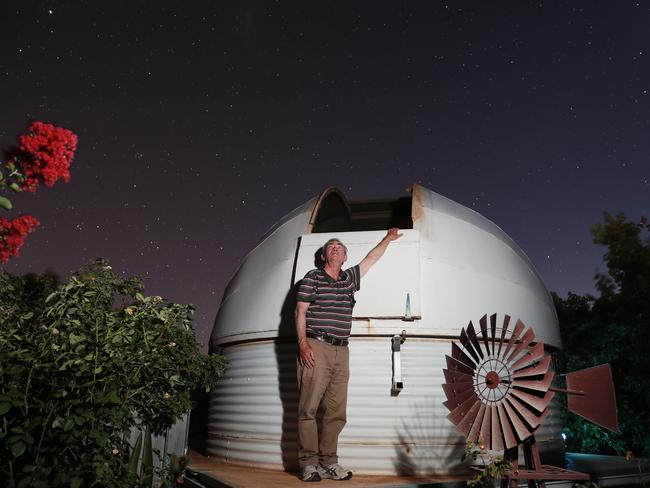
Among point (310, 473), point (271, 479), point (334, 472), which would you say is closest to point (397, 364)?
point (334, 472)

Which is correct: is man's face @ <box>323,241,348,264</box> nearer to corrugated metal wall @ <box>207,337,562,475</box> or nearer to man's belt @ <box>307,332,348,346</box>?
man's belt @ <box>307,332,348,346</box>

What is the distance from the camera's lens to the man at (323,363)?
433cm

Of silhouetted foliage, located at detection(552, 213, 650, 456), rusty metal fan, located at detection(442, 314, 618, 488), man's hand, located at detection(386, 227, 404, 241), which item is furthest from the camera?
silhouetted foliage, located at detection(552, 213, 650, 456)

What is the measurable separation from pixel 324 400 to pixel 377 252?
5.59ft

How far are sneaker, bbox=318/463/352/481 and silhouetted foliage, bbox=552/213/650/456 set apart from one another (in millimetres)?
7217

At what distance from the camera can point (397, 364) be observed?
203 inches

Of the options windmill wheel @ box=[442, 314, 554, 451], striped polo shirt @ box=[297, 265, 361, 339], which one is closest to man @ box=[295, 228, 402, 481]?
striped polo shirt @ box=[297, 265, 361, 339]

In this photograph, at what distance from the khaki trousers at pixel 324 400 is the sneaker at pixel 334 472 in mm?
63

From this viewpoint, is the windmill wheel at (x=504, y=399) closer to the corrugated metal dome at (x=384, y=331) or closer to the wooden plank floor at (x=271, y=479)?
the wooden plank floor at (x=271, y=479)

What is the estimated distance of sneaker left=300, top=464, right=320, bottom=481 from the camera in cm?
422

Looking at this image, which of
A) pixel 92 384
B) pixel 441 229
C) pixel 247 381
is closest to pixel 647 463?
pixel 441 229

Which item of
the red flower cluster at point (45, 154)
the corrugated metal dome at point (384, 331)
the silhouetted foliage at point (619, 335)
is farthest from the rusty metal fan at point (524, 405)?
the silhouetted foliage at point (619, 335)

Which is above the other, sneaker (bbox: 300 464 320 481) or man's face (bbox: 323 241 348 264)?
man's face (bbox: 323 241 348 264)

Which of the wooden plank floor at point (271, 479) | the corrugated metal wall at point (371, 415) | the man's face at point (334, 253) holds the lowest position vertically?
the wooden plank floor at point (271, 479)
